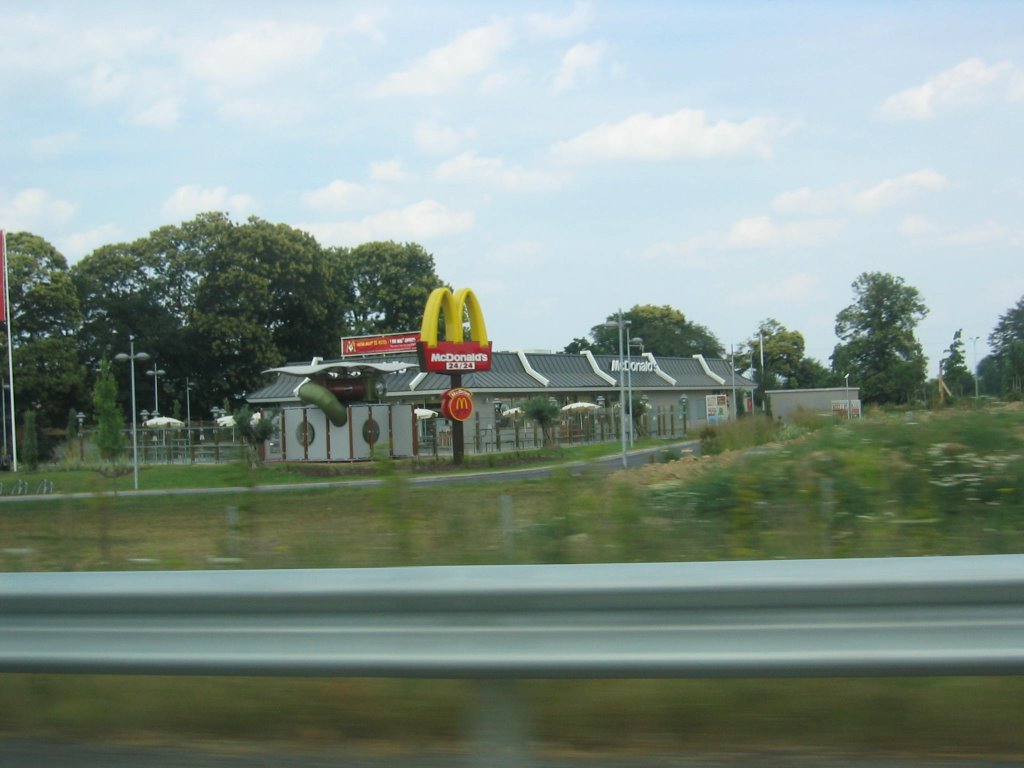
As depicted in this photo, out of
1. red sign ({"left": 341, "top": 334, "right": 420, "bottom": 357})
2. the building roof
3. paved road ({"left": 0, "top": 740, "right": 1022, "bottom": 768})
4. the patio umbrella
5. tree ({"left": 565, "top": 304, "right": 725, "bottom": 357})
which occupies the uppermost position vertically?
tree ({"left": 565, "top": 304, "right": 725, "bottom": 357})

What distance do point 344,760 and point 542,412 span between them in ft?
152

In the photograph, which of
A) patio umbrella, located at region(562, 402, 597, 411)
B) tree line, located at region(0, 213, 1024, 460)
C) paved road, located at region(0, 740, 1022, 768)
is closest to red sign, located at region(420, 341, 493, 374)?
patio umbrella, located at region(562, 402, 597, 411)

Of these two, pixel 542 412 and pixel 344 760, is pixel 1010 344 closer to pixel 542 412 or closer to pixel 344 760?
pixel 542 412

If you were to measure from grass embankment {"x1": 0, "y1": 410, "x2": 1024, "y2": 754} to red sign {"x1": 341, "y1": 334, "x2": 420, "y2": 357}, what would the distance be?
41061 millimetres

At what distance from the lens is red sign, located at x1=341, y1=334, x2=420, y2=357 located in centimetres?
5333

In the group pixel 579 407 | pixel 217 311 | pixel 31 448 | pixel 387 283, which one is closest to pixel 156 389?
pixel 217 311

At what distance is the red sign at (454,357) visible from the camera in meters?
41.3

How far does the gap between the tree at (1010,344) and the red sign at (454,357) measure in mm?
18790

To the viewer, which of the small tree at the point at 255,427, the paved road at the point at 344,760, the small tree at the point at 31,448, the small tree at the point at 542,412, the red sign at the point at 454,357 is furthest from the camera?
the small tree at the point at 542,412

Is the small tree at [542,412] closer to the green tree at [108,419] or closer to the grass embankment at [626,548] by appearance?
the green tree at [108,419]

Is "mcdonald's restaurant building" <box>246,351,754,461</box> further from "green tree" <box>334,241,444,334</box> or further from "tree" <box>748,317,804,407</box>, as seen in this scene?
"tree" <box>748,317,804,407</box>

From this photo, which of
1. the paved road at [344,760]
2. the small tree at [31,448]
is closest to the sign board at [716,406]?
the small tree at [31,448]

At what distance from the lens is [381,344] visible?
2168 inches

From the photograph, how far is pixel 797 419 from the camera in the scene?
2366 centimetres
